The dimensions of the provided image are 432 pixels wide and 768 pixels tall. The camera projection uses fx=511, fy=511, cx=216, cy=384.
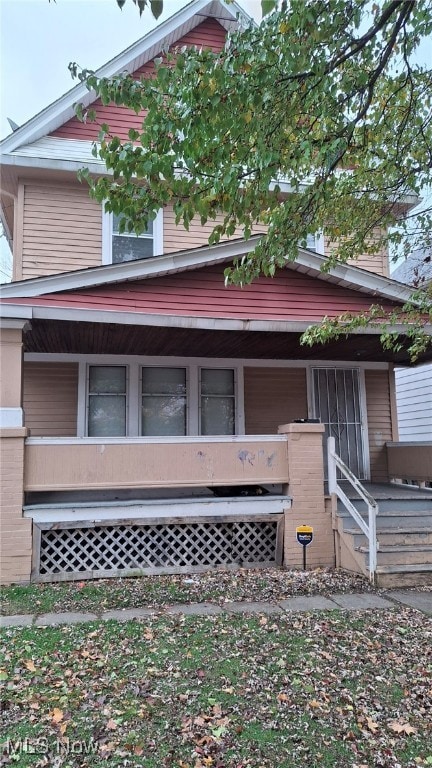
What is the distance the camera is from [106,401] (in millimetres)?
9094

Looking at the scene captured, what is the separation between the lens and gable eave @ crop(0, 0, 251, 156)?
30.3 feet

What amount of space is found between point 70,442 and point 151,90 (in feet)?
13.9

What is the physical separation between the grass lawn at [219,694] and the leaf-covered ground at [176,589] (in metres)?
0.78

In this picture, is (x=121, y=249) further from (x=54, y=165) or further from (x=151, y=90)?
(x=151, y=90)

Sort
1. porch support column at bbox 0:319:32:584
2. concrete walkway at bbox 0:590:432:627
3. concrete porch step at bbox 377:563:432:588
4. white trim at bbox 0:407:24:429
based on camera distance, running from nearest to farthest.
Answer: concrete walkway at bbox 0:590:432:627 < concrete porch step at bbox 377:563:432:588 < porch support column at bbox 0:319:32:584 < white trim at bbox 0:407:24:429

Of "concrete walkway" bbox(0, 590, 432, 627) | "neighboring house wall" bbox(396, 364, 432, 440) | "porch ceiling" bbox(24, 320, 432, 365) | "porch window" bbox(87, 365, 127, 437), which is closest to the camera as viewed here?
"concrete walkway" bbox(0, 590, 432, 627)

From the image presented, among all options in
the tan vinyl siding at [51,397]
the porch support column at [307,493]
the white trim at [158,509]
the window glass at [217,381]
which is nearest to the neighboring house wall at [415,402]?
the window glass at [217,381]

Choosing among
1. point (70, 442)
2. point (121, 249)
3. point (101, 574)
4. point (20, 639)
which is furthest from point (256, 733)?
point (121, 249)

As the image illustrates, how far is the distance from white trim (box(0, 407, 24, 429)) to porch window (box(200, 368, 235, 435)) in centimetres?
370

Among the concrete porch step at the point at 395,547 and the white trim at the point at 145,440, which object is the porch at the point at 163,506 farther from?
the concrete porch step at the point at 395,547

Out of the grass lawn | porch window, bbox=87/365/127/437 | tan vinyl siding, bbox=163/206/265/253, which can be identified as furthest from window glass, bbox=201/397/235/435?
the grass lawn

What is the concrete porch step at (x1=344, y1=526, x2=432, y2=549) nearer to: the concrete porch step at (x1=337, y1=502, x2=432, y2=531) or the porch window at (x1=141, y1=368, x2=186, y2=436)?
the concrete porch step at (x1=337, y1=502, x2=432, y2=531)

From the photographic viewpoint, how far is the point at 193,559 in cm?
691

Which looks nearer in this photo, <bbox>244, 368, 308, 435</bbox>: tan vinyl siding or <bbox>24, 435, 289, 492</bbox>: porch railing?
<bbox>24, 435, 289, 492</bbox>: porch railing
